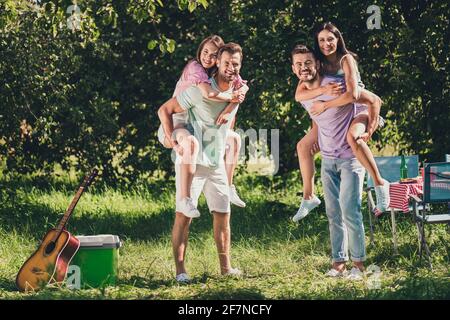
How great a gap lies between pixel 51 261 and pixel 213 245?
7.78 feet

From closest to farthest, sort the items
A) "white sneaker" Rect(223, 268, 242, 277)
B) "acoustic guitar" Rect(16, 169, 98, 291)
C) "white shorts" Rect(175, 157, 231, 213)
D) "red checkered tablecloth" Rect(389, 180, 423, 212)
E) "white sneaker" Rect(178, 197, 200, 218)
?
"acoustic guitar" Rect(16, 169, 98, 291) → "white sneaker" Rect(178, 197, 200, 218) → "white shorts" Rect(175, 157, 231, 213) → "white sneaker" Rect(223, 268, 242, 277) → "red checkered tablecloth" Rect(389, 180, 423, 212)

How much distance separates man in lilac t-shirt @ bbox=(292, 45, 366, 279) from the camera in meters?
8.65

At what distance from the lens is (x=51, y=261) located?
8609mm

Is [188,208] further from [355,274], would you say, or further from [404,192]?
[404,192]

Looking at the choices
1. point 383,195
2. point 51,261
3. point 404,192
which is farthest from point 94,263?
point 404,192

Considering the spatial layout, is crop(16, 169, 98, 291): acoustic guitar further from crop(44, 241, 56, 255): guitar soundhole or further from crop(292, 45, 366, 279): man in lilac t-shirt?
crop(292, 45, 366, 279): man in lilac t-shirt

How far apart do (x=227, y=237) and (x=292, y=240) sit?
193 cm

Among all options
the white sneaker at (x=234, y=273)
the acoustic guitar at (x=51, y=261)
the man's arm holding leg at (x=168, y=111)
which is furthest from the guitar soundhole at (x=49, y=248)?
the white sneaker at (x=234, y=273)

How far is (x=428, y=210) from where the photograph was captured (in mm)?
11320

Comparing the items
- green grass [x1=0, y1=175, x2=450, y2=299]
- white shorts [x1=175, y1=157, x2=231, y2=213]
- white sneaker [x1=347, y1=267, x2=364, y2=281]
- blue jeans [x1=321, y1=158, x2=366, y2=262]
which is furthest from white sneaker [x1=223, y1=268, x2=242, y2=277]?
white sneaker [x1=347, y1=267, x2=364, y2=281]

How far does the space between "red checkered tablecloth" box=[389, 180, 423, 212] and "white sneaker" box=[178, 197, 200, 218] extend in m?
1.82

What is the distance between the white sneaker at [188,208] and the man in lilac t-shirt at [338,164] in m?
1.01

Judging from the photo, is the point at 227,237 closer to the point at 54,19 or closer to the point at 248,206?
the point at 54,19

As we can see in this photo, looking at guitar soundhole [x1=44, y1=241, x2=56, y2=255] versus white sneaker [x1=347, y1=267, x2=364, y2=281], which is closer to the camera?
guitar soundhole [x1=44, y1=241, x2=56, y2=255]
